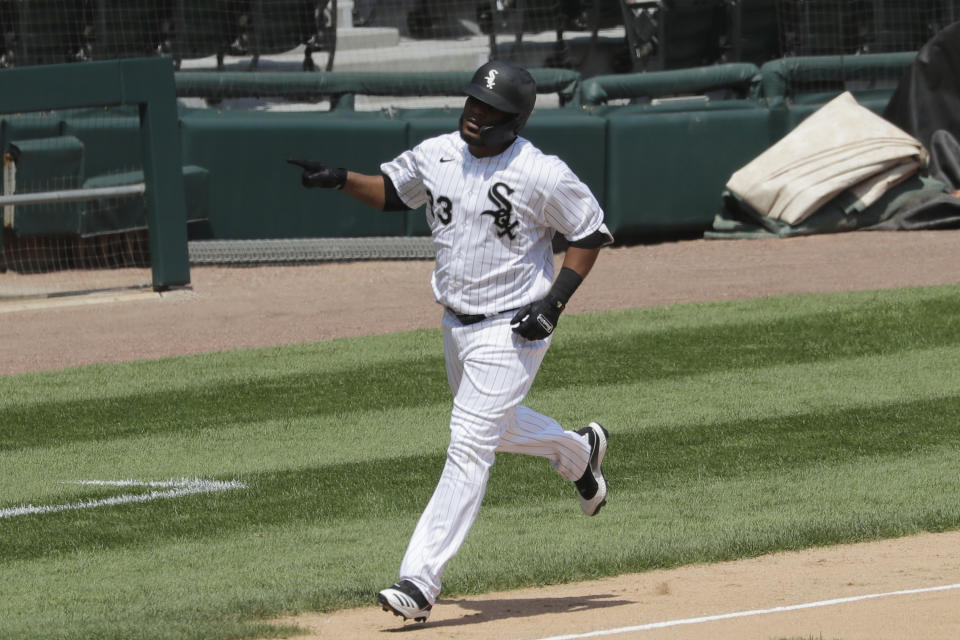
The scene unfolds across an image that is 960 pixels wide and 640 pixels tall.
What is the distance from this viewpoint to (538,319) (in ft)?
15.4

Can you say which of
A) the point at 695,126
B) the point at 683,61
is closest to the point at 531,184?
the point at 695,126

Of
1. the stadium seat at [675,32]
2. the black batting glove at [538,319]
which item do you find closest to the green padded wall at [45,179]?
the stadium seat at [675,32]

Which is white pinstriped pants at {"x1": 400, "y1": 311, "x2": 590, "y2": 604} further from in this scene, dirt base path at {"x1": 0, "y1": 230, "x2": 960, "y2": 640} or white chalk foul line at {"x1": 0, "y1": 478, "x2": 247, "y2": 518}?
white chalk foul line at {"x1": 0, "y1": 478, "x2": 247, "y2": 518}

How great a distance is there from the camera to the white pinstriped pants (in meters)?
4.58

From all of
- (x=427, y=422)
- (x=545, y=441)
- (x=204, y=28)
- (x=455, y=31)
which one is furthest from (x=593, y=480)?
(x=455, y=31)

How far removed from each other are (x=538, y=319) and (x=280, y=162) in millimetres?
9725

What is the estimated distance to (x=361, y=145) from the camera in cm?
1424

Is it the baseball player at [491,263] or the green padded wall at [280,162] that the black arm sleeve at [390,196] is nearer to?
the baseball player at [491,263]

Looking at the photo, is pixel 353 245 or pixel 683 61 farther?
pixel 683 61

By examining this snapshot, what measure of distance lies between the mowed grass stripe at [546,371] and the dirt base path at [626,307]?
1035mm

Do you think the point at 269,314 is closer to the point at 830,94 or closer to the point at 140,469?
the point at 140,469

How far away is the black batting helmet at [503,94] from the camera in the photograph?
4746mm

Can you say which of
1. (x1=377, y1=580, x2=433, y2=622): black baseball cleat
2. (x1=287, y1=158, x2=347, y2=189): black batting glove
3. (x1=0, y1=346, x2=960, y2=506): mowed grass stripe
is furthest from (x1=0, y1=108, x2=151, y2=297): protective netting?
(x1=377, y1=580, x2=433, y2=622): black baseball cleat

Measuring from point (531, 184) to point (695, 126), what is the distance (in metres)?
10.3
